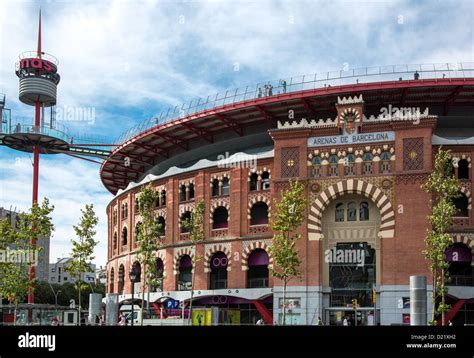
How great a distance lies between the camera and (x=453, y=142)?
51.7 metres

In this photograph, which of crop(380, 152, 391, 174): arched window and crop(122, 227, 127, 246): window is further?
crop(122, 227, 127, 246): window

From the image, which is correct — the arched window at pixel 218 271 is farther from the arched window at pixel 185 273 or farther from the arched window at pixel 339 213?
the arched window at pixel 339 213

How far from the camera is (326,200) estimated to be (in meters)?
52.3

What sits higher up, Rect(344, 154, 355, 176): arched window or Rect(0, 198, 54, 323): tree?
Rect(344, 154, 355, 176): arched window

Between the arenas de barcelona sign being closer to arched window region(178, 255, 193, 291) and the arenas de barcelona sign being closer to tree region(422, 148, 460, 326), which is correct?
tree region(422, 148, 460, 326)

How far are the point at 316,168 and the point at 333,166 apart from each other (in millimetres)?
1320


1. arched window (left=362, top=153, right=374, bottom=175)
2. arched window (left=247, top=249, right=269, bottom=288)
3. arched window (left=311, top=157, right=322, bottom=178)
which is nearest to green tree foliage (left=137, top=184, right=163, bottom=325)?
arched window (left=247, top=249, right=269, bottom=288)

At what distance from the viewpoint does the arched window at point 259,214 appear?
2253 inches

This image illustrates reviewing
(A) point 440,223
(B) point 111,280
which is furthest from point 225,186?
(B) point 111,280

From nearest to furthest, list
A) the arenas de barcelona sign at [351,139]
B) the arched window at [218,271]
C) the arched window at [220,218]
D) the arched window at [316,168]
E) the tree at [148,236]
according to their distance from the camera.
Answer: the arenas de barcelona sign at [351,139], the tree at [148,236], the arched window at [316,168], the arched window at [218,271], the arched window at [220,218]

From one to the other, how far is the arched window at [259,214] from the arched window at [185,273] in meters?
7.11

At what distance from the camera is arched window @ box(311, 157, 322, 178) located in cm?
5297

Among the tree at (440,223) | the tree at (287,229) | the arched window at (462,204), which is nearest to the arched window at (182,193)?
the tree at (287,229)

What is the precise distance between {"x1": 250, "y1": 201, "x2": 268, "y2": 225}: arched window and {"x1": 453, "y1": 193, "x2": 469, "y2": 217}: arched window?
1474 centimetres
